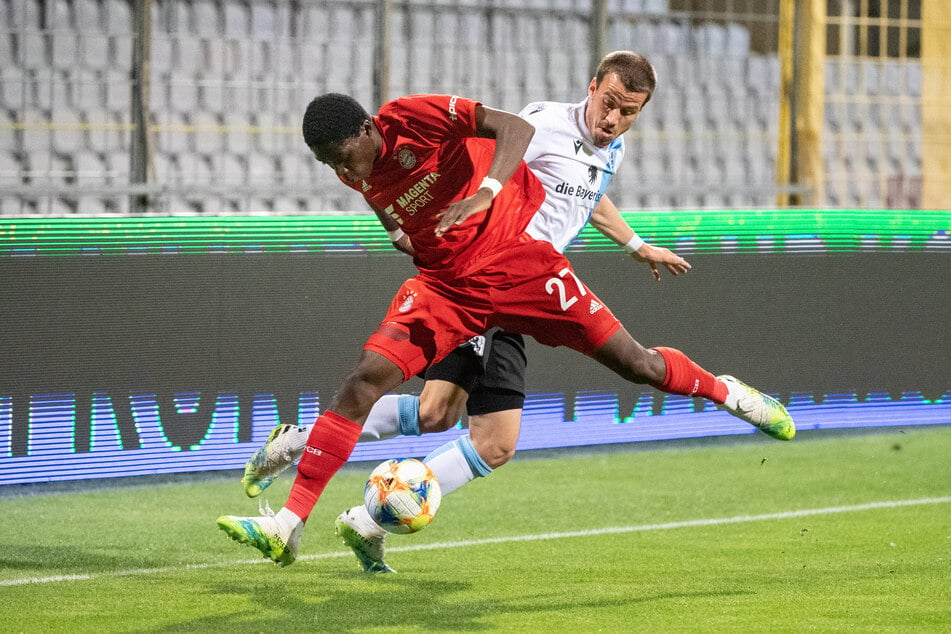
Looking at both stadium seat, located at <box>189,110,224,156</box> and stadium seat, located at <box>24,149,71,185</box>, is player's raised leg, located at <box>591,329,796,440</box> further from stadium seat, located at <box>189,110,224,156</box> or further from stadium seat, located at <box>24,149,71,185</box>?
stadium seat, located at <box>189,110,224,156</box>

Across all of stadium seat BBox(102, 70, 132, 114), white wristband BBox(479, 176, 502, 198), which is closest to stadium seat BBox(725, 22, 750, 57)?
stadium seat BBox(102, 70, 132, 114)

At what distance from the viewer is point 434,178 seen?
517 cm

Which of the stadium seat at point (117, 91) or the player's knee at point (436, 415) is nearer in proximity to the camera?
the player's knee at point (436, 415)

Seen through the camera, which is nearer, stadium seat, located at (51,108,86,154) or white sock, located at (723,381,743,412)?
white sock, located at (723,381,743,412)

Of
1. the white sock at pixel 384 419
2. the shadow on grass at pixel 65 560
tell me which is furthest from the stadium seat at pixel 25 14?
the white sock at pixel 384 419

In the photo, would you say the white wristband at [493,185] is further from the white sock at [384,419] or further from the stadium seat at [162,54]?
the stadium seat at [162,54]

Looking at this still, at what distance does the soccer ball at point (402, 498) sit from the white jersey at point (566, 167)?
1254 mm

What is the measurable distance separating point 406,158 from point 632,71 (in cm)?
121

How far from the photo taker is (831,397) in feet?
30.3

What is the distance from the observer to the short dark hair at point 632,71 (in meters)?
5.83

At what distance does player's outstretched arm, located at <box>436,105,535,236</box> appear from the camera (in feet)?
15.5

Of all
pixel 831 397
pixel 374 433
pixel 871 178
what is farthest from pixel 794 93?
pixel 374 433

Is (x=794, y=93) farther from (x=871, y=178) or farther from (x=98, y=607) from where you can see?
(x=98, y=607)

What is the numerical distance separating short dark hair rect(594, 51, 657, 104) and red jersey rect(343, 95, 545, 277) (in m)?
0.71
